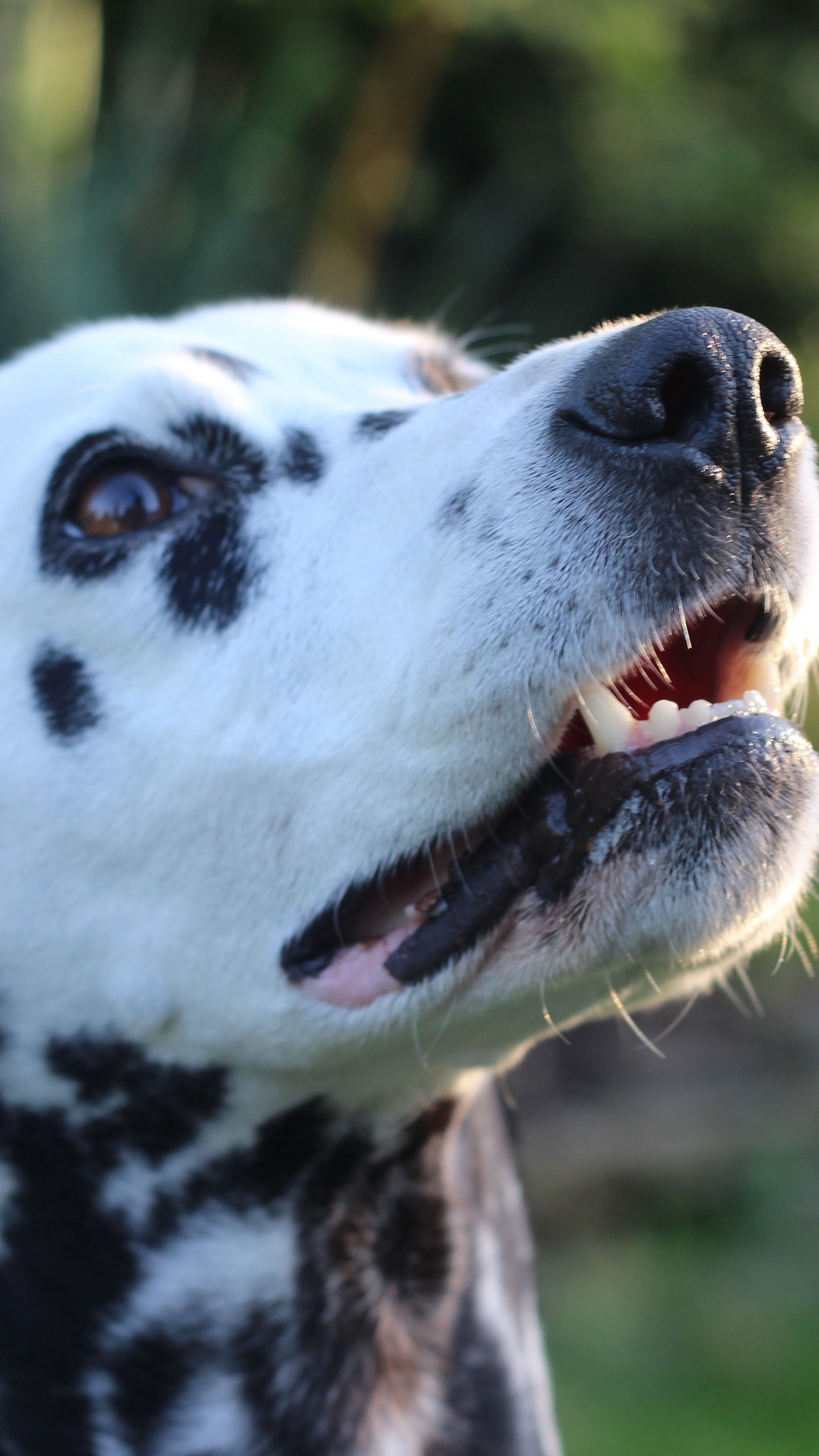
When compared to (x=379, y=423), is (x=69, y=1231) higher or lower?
lower

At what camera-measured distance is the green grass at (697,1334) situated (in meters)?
4.71

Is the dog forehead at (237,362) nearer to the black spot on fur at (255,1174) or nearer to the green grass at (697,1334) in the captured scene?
the black spot on fur at (255,1174)

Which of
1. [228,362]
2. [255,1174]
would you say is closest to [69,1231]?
[255,1174]

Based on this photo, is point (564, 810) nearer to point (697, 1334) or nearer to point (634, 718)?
point (634, 718)

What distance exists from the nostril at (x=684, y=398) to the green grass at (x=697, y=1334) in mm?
3965

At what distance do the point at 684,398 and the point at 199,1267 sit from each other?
57.2 inches

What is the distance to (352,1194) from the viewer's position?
2131 mm

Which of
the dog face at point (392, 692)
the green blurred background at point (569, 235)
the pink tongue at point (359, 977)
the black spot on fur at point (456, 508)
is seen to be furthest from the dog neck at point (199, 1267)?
the green blurred background at point (569, 235)

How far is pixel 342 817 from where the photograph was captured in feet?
5.89

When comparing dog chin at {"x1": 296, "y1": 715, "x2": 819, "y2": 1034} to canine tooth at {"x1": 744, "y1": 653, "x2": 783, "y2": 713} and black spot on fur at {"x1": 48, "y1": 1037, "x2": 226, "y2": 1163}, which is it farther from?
black spot on fur at {"x1": 48, "y1": 1037, "x2": 226, "y2": 1163}

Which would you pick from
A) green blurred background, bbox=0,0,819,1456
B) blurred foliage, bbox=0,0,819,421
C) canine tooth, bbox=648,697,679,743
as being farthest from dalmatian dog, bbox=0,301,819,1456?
blurred foliage, bbox=0,0,819,421

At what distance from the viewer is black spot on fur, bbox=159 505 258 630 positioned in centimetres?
200

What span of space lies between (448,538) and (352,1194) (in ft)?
3.40

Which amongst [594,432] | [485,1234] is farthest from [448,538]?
[485,1234]
